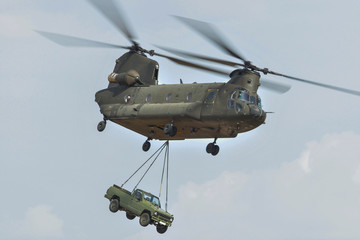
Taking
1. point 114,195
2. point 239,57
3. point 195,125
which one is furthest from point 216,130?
point 114,195

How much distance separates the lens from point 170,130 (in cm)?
4775

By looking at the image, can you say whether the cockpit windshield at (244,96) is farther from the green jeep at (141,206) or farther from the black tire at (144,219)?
the black tire at (144,219)

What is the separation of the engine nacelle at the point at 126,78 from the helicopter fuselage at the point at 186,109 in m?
0.37

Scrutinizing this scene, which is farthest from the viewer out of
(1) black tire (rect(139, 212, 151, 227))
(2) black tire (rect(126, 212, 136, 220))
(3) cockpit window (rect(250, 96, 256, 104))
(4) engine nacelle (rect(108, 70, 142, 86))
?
(2) black tire (rect(126, 212, 136, 220))

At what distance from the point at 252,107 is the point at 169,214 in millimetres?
8449

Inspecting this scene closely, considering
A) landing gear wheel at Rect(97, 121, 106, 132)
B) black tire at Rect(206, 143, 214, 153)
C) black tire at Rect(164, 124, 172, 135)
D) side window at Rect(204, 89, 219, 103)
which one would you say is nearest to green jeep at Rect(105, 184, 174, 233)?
landing gear wheel at Rect(97, 121, 106, 132)

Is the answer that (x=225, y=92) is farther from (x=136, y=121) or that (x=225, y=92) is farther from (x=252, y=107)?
(x=136, y=121)

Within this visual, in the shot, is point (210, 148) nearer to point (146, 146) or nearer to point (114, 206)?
point (146, 146)

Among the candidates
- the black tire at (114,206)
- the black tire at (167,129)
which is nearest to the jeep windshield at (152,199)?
the black tire at (114,206)

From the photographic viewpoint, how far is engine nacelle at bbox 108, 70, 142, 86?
170 ft

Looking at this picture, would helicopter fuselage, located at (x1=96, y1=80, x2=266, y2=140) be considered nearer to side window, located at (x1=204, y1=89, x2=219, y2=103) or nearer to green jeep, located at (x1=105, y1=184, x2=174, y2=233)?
side window, located at (x1=204, y1=89, x2=219, y2=103)

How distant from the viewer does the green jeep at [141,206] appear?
164 ft

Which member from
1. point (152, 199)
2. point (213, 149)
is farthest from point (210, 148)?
point (152, 199)

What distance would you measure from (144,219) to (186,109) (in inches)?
280
